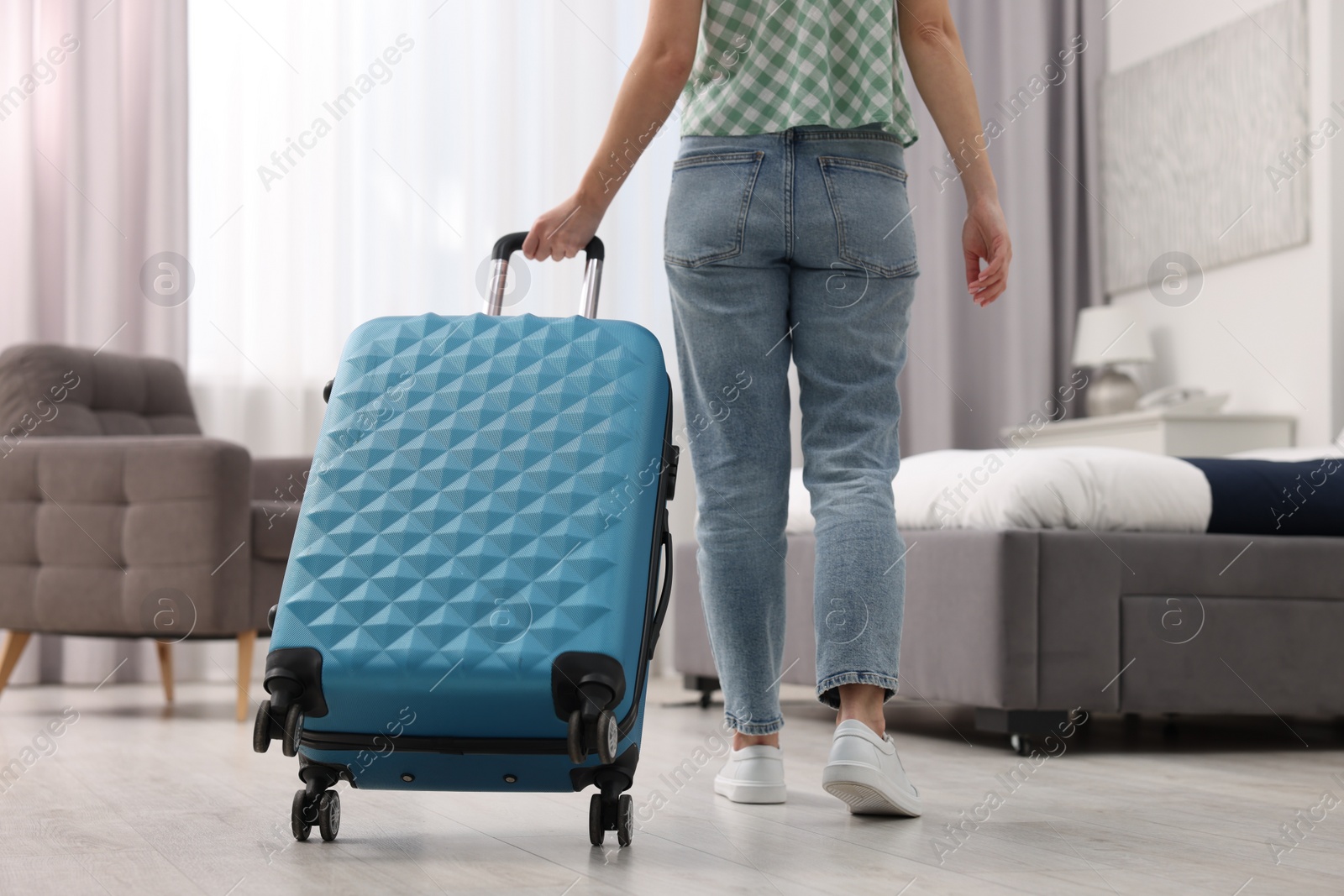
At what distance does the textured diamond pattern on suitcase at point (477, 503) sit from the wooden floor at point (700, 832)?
0.56ft

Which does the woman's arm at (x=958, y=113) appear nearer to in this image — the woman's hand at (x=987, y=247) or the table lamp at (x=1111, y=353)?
the woman's hand at (x=987, y=247)

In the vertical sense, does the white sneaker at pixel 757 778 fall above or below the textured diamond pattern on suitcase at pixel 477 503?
below

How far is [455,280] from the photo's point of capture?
4.07m

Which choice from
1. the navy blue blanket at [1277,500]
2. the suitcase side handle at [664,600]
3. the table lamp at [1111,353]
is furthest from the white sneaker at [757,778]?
the table lamp at [1111,353]

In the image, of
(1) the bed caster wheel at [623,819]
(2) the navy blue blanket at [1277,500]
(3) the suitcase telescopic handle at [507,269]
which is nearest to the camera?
(1) the bed caster wheel at [623,819]

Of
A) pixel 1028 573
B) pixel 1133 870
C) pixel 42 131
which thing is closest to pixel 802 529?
pixel 1028 573

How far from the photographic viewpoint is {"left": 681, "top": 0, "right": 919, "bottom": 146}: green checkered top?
144cm

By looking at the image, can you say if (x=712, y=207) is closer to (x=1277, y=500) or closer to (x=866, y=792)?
(x=866, y=792)

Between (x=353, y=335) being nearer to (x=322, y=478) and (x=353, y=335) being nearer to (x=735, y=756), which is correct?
(x=322, y=478)

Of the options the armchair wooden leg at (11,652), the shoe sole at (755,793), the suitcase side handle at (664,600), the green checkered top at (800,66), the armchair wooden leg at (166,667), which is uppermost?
the green checkered top at (800,66)

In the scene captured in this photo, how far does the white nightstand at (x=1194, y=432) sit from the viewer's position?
12.1 ft

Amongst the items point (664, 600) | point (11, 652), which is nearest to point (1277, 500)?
point (664, 600)

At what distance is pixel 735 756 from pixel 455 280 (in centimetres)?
274

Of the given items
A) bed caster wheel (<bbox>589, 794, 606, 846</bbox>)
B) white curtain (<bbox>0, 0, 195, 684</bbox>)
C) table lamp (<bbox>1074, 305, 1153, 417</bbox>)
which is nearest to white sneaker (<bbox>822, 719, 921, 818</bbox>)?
bed caster wheel (<bbox>589, 794, 606, 846</bbox>)
